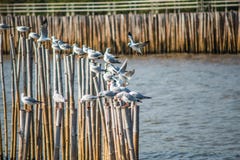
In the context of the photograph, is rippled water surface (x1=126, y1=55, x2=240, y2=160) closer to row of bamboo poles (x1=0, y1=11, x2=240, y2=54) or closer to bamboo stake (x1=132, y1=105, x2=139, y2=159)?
row of bamboo poles (x1=0, y1=11, x2=240, y2=54)

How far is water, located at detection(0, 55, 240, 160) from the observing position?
67.8 ft

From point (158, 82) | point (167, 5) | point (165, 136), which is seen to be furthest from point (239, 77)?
point (167, 5)

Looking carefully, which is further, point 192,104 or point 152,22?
point 152,22

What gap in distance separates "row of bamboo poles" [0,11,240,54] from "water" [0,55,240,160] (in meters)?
0.75

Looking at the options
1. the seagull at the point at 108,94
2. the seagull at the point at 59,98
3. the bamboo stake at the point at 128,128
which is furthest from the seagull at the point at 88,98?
the bamboo stake at the point at 128,128

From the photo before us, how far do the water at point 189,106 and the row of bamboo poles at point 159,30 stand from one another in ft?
2.47

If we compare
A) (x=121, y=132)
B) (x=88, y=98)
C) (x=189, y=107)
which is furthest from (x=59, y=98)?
(x=189, y=107)

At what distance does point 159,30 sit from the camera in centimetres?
4038

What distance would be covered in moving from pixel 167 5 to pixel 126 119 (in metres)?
32.0

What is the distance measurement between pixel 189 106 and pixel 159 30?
13.7 m

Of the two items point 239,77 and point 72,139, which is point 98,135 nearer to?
point 72,139

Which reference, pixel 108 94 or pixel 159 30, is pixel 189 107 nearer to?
pixel 108 94

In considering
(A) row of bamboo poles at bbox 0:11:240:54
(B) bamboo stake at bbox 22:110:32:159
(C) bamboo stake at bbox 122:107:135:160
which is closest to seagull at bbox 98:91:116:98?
(C) bamboo stake at bbox 122:107:135:160

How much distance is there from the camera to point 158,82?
106 feet
